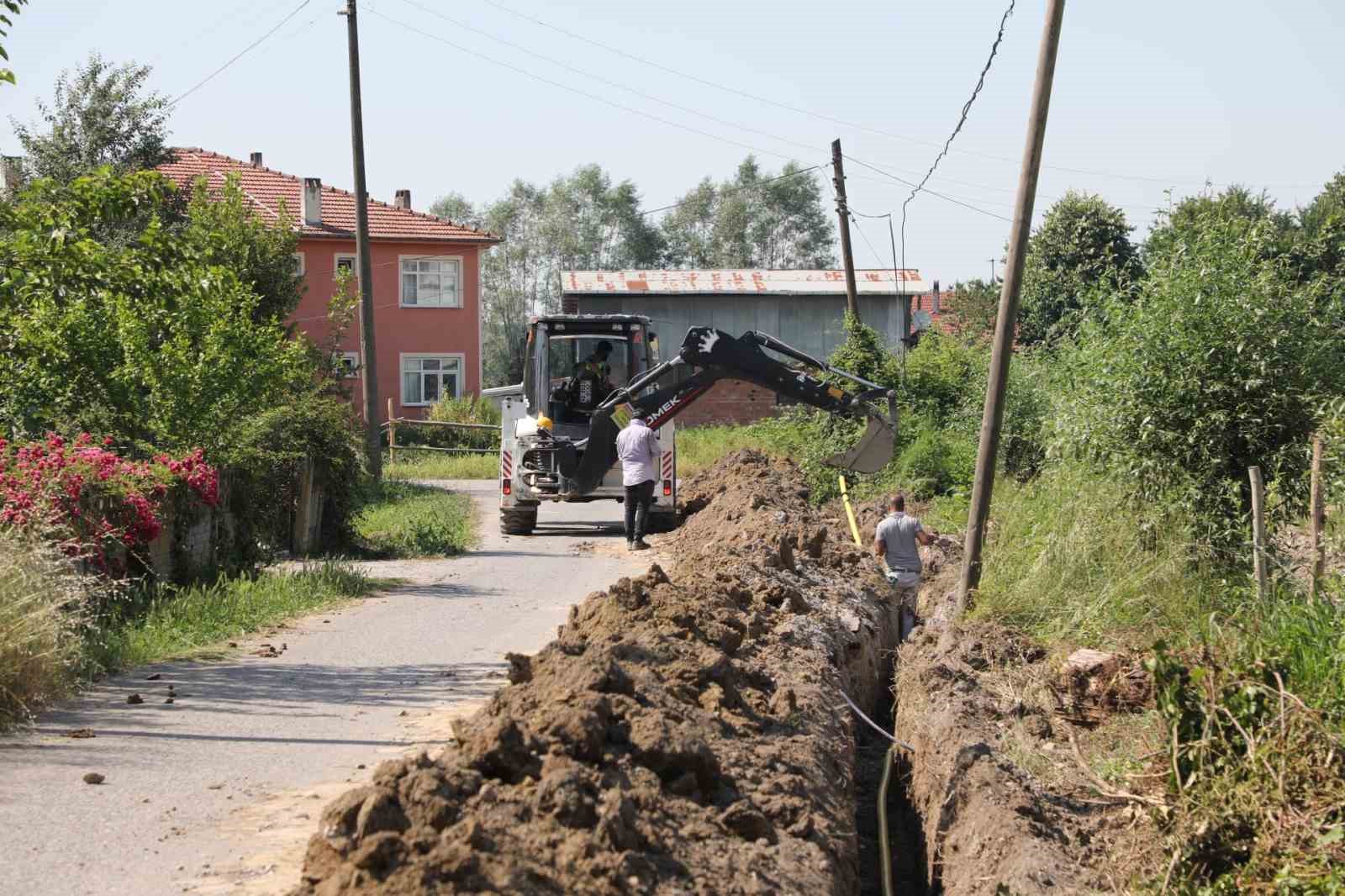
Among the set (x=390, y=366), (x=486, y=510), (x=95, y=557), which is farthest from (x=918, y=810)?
(x=390, y=366)

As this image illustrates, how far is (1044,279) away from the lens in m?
43.4

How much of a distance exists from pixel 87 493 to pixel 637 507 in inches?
355

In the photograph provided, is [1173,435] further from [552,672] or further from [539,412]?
[539,412]

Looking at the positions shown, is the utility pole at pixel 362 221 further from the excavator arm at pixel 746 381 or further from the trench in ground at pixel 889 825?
the trench in ground at pixel 889 825

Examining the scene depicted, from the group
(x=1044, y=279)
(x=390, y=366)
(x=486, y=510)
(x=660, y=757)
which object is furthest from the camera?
(x=390, y=366)

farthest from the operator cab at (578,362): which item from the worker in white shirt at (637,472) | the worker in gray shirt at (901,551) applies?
the worker in gray shirt at (901,551)

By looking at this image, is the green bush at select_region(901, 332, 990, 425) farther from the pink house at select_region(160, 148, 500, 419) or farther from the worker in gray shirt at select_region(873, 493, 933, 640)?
the pink house at select_region(160, 148, 500, 419)

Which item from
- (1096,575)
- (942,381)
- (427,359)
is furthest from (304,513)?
(427,359)

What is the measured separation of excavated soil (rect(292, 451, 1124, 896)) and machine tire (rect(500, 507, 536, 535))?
8.95 meters

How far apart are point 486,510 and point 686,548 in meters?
8.71

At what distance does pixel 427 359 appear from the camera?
155 ft

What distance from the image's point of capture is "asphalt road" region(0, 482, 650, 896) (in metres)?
5.96

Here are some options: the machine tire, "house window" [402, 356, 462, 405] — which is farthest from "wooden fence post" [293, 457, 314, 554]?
"house window" [402, 356, 462, 405]

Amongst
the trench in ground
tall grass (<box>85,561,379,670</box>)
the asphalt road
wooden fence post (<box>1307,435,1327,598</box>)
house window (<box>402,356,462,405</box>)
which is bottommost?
the trench in ground
